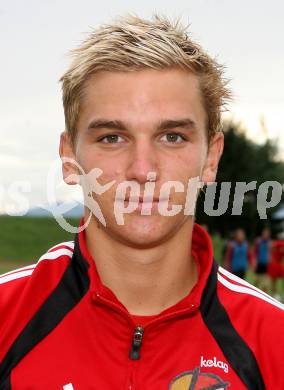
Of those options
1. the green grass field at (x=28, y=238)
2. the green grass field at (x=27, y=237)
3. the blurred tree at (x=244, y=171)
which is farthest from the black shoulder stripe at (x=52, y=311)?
the blurred tree at (x=244, y=171)

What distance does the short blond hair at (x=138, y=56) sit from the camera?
3.25 meters

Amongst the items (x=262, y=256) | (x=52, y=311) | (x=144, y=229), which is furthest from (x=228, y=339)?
(x=262, y=256)

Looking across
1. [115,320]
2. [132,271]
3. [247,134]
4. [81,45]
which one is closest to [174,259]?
[132,271]

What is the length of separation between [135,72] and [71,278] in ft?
3.68

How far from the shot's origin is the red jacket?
10.3 feet

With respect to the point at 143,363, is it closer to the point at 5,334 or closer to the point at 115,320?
the point at 115,320

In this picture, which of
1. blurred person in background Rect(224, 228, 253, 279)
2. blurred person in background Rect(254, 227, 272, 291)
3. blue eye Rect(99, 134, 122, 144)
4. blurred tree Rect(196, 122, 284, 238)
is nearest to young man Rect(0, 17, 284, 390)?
blue eye Rect(99, 134, 122, 144)

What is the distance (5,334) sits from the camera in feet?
10.4

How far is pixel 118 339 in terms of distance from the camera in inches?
127

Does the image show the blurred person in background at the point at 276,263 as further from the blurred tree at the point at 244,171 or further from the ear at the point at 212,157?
the blurred tree at the point at 244,171

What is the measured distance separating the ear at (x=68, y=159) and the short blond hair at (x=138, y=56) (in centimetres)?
8

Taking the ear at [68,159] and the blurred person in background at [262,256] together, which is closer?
the ear at [68,159]

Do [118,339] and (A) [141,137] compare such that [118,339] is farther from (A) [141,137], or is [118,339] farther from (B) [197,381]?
(A) [141,137]

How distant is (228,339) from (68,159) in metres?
1.28
